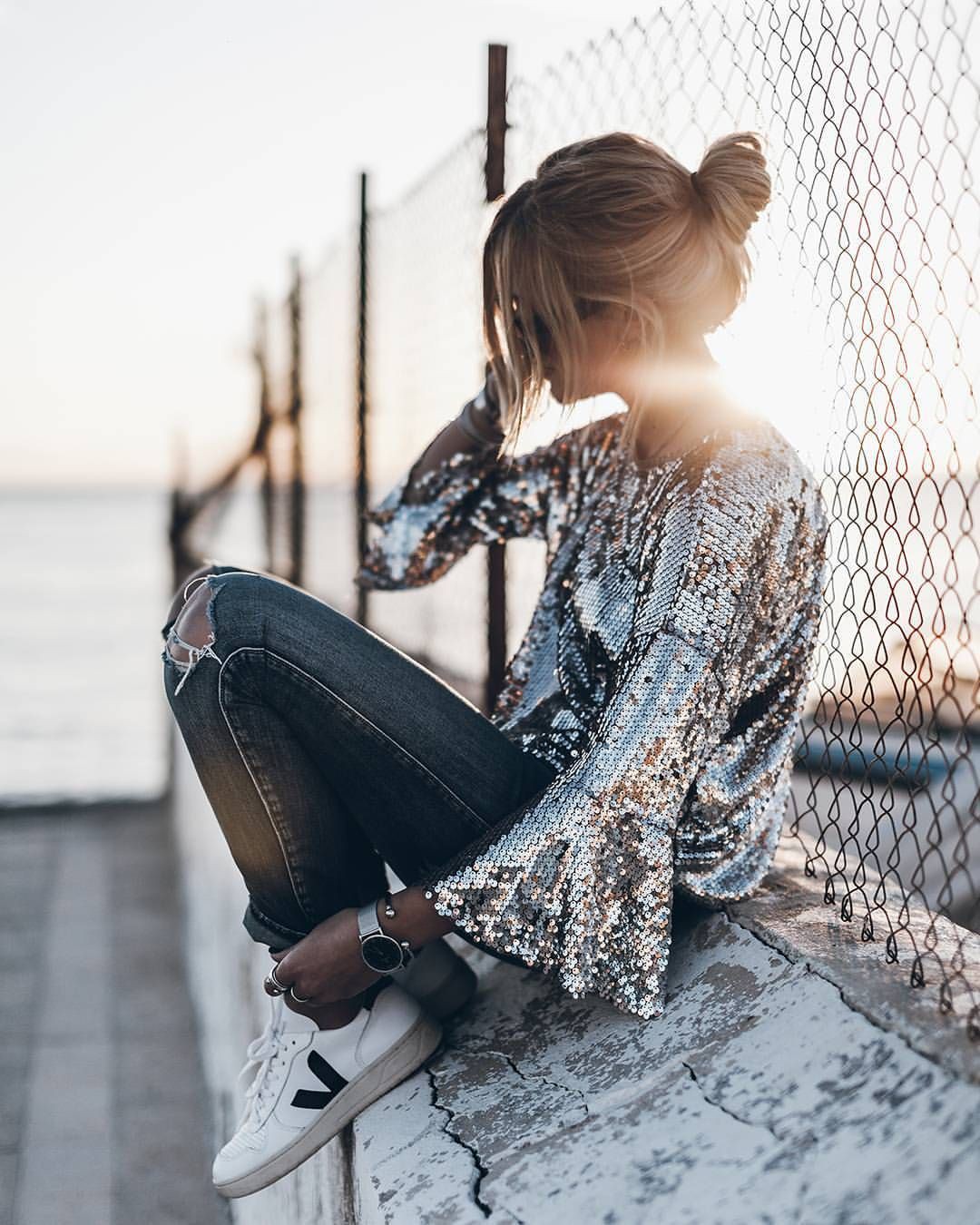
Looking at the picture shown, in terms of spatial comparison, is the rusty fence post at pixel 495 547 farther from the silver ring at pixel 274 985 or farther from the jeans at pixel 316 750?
the silver ring at pixel 274 985

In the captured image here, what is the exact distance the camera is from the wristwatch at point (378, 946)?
1.41 m

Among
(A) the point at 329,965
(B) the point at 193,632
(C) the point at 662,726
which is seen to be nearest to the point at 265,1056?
(A) the point at 329,965

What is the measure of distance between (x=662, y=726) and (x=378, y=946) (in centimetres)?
40

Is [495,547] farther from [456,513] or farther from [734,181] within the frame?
[734,181]

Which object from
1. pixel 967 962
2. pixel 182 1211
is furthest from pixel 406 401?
pixel 967 962

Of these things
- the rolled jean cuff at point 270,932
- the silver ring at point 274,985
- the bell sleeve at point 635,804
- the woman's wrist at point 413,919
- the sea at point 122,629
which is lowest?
the sea at point 122,629

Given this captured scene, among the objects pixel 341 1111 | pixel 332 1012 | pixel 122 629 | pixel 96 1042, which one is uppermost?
pixel 332 1012

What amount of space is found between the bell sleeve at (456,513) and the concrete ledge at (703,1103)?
701 millimetres

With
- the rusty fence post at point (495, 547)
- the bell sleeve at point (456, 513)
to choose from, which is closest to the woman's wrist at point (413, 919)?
the bell sleeve at point (456, 513)

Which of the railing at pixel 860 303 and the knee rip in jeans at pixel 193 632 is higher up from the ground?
the railing at pixel 860 303

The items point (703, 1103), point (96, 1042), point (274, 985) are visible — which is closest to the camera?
point (703, 1103)

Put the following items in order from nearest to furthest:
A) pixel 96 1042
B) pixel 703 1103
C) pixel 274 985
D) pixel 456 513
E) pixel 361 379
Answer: pixel 703 1103 < pixel 274 985 < pixel 456 513 < pixel 361 379 < pixel 96 1042

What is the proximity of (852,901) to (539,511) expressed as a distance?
2.51ft

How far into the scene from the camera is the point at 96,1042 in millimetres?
3576
